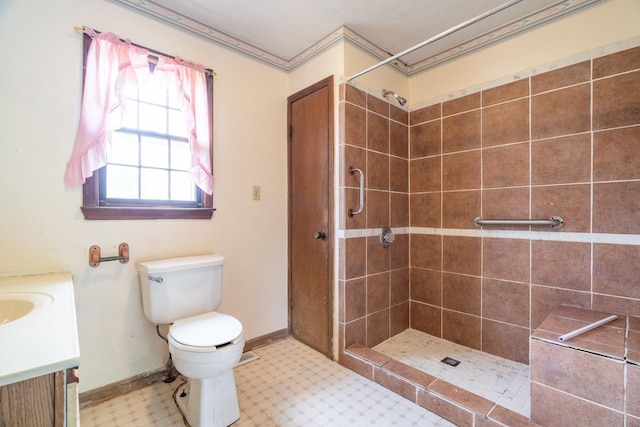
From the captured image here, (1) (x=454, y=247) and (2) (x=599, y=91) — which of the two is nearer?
(2) (x=599, y=91)

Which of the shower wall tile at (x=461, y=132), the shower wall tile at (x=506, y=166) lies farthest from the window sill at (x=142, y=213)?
the shower wall tile at (x=506, y=166)

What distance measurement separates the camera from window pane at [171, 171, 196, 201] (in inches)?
72.4

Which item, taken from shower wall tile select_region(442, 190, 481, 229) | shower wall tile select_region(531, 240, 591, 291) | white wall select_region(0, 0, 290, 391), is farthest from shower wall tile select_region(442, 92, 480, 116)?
white wall select_region(0, 0, 290, 391)

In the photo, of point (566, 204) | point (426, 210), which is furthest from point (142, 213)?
point (566, 204)

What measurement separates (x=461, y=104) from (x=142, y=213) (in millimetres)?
2322

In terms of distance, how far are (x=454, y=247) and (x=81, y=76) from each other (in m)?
2.59

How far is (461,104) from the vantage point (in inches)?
85.7

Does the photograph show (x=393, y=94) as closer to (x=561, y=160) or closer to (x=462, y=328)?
(x=561, y=160)

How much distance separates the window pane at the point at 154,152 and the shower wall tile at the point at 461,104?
2.04 meters

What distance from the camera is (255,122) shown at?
2.19 meters

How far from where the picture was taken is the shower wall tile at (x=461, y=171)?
6.89ft

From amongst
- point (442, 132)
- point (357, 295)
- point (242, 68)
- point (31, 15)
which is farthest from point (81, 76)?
point (442, 132)

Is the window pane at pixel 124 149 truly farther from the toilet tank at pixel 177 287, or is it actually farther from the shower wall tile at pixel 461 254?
the shower wall tile at pixel 461 254

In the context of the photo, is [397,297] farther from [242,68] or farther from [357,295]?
[242,68]
